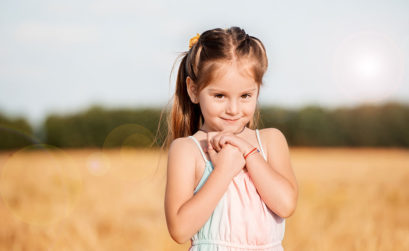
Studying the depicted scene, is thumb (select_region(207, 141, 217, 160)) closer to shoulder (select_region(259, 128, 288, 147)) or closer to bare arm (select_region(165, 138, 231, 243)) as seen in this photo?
bare arm (select_region(165, 138, 231, 243))

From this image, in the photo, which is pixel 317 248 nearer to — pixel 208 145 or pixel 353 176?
pixel 208 145

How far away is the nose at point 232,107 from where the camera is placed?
5.39 feet

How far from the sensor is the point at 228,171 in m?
1.59

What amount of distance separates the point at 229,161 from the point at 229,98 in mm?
234

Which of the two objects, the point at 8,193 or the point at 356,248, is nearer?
the point at 356,248

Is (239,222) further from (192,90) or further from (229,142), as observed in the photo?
(192,90)

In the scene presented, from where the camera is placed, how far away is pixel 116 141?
2070 cm

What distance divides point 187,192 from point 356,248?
6.02ft

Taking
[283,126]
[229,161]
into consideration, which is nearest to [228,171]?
[229,161]

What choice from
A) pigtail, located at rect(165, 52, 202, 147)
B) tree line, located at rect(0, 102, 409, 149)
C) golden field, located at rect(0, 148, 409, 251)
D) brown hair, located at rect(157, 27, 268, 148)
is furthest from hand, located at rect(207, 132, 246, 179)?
tree line, located at rect(0, 102, 409, 149)

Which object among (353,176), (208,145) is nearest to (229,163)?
(208,145)

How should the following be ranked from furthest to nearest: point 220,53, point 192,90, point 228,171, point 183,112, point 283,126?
point 283,126, point 183,112, point 192,90, point 220,53, point 228,171

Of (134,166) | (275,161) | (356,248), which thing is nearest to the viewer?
(275,161)

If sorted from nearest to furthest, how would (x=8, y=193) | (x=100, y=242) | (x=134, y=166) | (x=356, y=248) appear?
1. (x=356, y=248)
2. (x=100, y=242)
3. (x=8, y=193)
4. (x=134, y=166)
